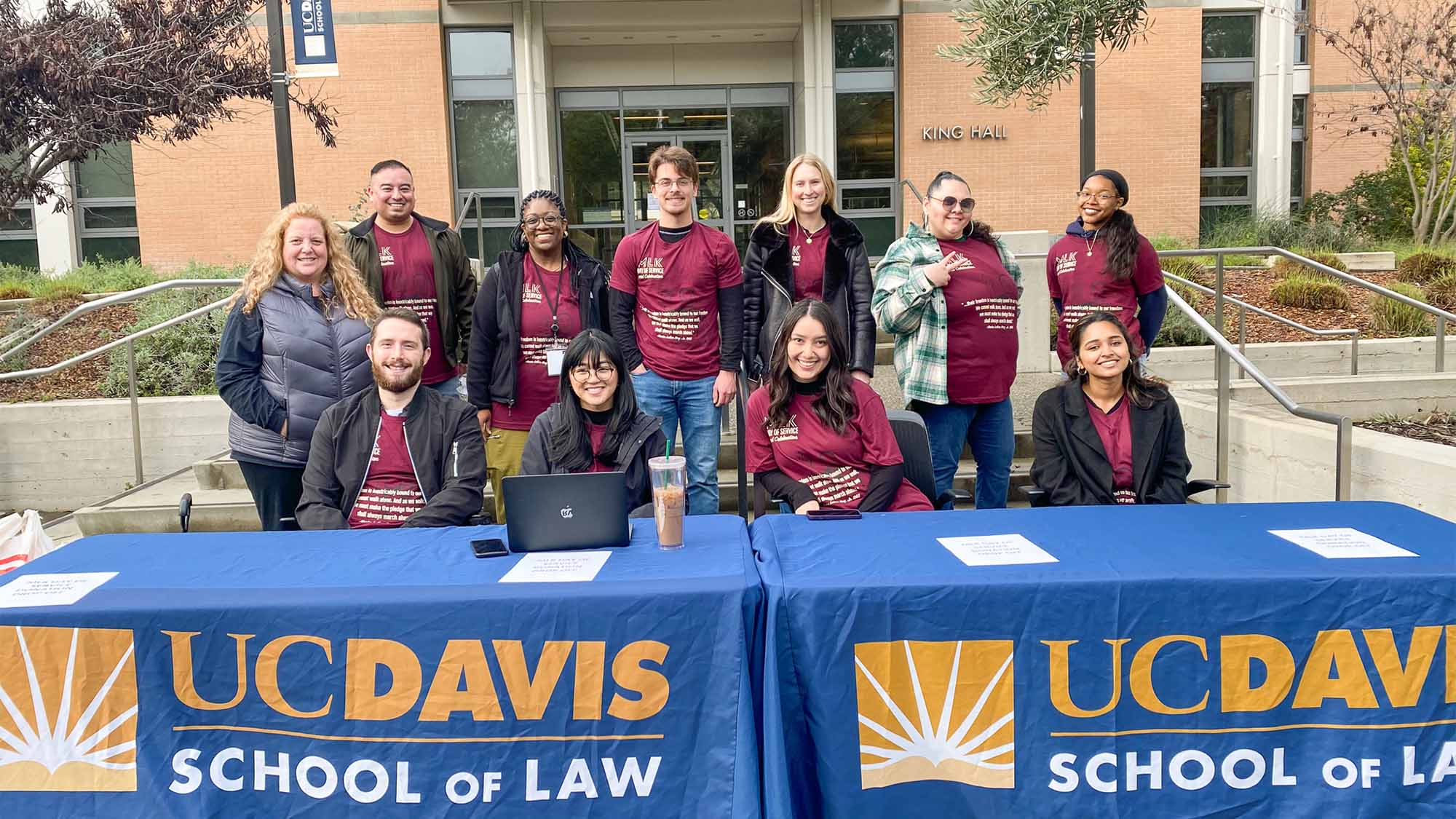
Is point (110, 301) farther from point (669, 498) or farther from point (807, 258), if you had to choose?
point (669, 498)

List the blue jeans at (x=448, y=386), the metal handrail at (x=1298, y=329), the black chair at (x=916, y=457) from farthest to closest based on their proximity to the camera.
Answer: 1. the metal handrail at (x=1298, y=329)
2. the blue jeans at (x=448, y=386)
3. the black chair at (x=916, y=457)

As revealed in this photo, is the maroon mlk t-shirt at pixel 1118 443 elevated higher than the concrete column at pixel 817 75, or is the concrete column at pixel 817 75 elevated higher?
the concrete column at pixel 817 75

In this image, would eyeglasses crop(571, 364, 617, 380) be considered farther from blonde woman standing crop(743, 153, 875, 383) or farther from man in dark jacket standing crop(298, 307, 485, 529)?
blonde woman standing crop(743, 153, 875, 383)

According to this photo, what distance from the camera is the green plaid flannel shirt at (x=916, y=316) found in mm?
4223

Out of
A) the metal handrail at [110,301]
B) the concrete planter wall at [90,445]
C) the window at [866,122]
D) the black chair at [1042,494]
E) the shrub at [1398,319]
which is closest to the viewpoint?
the black chair at [1042,494]

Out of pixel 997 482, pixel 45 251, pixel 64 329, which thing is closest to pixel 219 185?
pixel 45 251

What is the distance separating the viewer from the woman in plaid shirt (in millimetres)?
4230

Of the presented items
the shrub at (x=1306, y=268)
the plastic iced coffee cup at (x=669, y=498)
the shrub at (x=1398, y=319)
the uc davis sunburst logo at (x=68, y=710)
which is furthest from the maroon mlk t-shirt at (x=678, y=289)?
the shrub at (x=1306, y=268)

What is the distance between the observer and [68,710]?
2.27 m

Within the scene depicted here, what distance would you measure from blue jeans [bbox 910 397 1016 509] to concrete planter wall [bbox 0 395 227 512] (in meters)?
4.79

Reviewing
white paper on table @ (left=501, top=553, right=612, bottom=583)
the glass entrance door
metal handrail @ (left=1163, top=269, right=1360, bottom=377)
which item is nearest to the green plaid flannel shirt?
white paper on table @ (left=501, top=553, right=612, bottom=583)

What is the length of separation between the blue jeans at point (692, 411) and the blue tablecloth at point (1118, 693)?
2003 mm

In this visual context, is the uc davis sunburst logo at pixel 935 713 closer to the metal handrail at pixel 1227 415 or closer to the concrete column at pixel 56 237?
the metal handrail at pixel 1227 415

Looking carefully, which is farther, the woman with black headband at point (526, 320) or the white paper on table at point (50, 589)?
the woman with black headband at point (526, 320)
